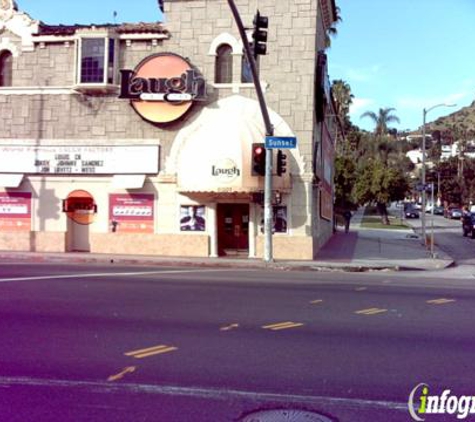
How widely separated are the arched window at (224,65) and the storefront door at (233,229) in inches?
198

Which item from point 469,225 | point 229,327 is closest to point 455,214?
point 469,225

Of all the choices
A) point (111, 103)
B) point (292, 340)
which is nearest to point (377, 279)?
point (292, 340)

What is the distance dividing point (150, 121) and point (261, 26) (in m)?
8.31

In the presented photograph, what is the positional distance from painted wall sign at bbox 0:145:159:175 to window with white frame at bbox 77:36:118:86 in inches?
108

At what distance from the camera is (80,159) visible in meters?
24.5

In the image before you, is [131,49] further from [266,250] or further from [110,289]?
[110,289]

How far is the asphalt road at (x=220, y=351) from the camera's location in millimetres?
5449

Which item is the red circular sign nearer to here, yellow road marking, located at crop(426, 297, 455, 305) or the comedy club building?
the comedy club building

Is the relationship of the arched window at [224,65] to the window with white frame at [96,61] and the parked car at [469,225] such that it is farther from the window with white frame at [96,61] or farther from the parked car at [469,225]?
the parked car at [469,225]

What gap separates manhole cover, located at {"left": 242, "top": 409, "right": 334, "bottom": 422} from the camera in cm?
501

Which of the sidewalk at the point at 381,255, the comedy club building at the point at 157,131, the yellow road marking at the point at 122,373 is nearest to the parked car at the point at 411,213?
the sidewalk at the point at 381,255

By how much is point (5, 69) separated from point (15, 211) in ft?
20.0

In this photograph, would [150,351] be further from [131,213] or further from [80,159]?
[80,159]

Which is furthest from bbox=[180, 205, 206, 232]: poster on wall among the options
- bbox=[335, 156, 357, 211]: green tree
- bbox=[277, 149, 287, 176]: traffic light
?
bbox=[335, 156, 357, 211]: green tree
